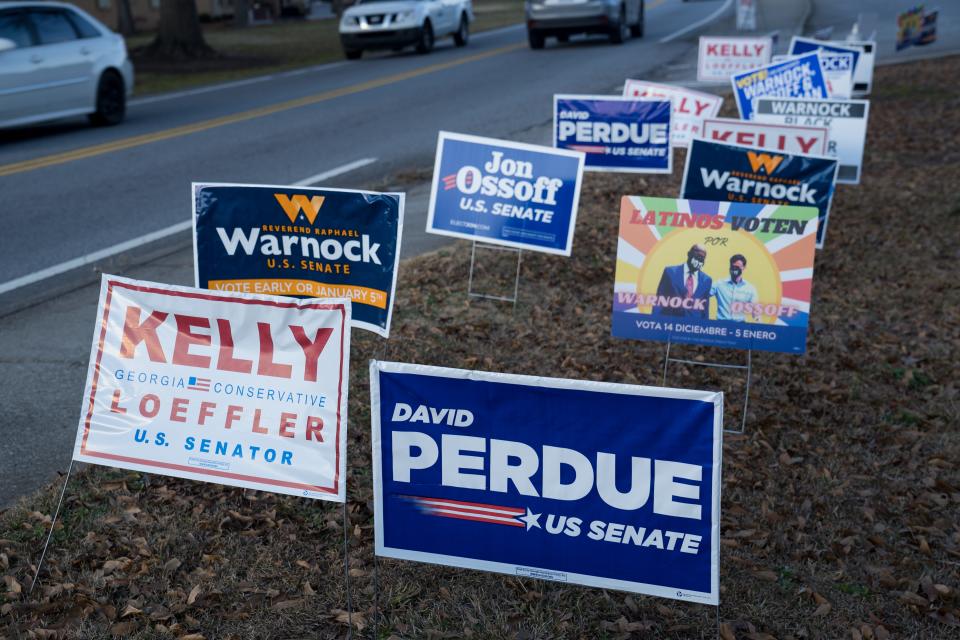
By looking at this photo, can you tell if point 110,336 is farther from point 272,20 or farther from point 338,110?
point 272,20

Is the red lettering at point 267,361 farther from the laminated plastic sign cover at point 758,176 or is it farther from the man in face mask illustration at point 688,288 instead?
the laminated plastic sign cover at point 758,176

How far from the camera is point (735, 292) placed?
574cm

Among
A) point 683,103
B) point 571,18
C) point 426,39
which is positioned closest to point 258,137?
point 683,103

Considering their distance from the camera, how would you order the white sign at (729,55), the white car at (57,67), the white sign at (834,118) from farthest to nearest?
1. the white sign at (729,55)
2. the white car at (57,67)
3. the white sign at (834,118)

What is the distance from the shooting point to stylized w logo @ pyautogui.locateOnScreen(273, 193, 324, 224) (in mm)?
5336

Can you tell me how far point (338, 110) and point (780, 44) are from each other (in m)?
14.2

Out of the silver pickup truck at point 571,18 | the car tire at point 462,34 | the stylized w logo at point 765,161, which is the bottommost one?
the car tire at point 462,34

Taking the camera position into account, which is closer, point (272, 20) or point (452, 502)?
point (452, 502)


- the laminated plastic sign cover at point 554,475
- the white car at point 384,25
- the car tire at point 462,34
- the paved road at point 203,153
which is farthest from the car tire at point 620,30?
the laminated plastic sign cover at point 554,475

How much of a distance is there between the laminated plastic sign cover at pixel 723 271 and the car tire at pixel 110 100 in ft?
39.1

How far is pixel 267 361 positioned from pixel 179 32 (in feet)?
79.8

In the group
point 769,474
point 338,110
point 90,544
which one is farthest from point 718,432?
point 338,110

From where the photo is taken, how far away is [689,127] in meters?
10.5

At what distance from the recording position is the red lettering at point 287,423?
13.1 feet
